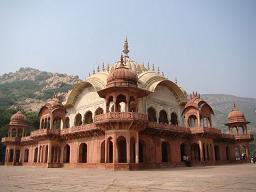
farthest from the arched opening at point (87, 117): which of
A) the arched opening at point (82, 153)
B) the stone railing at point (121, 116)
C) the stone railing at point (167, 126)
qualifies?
the stone railing at point (121, 116)

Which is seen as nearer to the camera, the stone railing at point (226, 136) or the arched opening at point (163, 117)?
the arched opening at point (163, 117)

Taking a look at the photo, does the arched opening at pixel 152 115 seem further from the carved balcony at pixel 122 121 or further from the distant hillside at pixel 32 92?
the distant hillside at pixel 32 92

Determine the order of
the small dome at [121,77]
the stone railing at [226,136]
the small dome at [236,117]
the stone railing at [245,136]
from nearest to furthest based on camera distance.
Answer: the small dome at [121,77] → the stone railing at [226,136] → the stone railing at [245,136] → the small dome at [236,117]

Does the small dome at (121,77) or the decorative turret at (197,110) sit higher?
the small dome at (121,77)

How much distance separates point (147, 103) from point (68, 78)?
97952 mm

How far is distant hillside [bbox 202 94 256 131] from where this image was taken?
112500mm

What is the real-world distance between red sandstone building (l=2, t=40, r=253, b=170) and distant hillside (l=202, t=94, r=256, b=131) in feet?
216

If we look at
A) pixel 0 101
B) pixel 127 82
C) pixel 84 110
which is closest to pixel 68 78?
pixel 0 101

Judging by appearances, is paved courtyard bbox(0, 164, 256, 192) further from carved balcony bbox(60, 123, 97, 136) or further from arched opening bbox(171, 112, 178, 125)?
arched opening bbox(171, 112, 178, 125)

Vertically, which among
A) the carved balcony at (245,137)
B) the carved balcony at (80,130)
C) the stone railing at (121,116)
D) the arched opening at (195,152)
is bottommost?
the arched opening at (195,152)

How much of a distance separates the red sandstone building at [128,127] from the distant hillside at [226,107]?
216 ft

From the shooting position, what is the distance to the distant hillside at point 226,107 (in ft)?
369

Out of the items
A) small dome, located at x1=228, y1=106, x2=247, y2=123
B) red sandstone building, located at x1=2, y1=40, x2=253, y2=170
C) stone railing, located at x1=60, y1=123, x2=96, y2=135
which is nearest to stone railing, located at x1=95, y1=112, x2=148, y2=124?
red sandstone building, located at x1=2, y1=40, x2=253, y2=170

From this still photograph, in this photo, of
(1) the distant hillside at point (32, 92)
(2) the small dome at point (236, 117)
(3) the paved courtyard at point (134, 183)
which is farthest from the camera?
(1) the distant hillside at point (32, 92)
